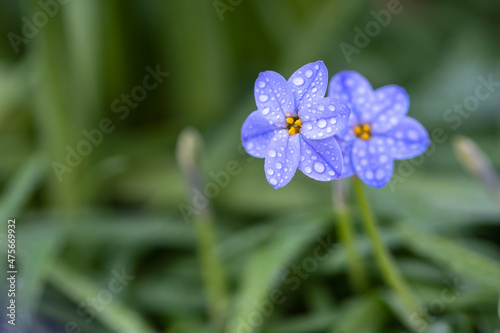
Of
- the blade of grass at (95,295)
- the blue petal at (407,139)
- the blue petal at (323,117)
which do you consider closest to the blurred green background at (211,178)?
the blade of grass at (95,295)

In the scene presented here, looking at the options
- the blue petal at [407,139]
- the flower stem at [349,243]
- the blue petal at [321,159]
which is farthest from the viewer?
the flower stem at [349,243]

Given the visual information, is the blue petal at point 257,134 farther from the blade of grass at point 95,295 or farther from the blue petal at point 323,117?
the blade of grass at point 95,295

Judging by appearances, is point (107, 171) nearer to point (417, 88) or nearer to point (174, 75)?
point (174, 75)

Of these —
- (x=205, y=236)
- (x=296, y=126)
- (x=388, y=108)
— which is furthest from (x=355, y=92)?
(x=205, y=236)

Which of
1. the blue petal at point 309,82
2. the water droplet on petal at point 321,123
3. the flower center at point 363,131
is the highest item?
the blue petal at point 309,82

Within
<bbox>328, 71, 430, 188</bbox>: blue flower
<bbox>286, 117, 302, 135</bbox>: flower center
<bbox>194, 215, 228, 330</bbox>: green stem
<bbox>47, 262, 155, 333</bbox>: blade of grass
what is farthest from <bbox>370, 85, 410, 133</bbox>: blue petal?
<bbox>47, 262, 155, 333</bbox>: blade of grass

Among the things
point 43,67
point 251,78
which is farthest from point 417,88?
point 43,67

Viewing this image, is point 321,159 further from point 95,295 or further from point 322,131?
point 95,295
